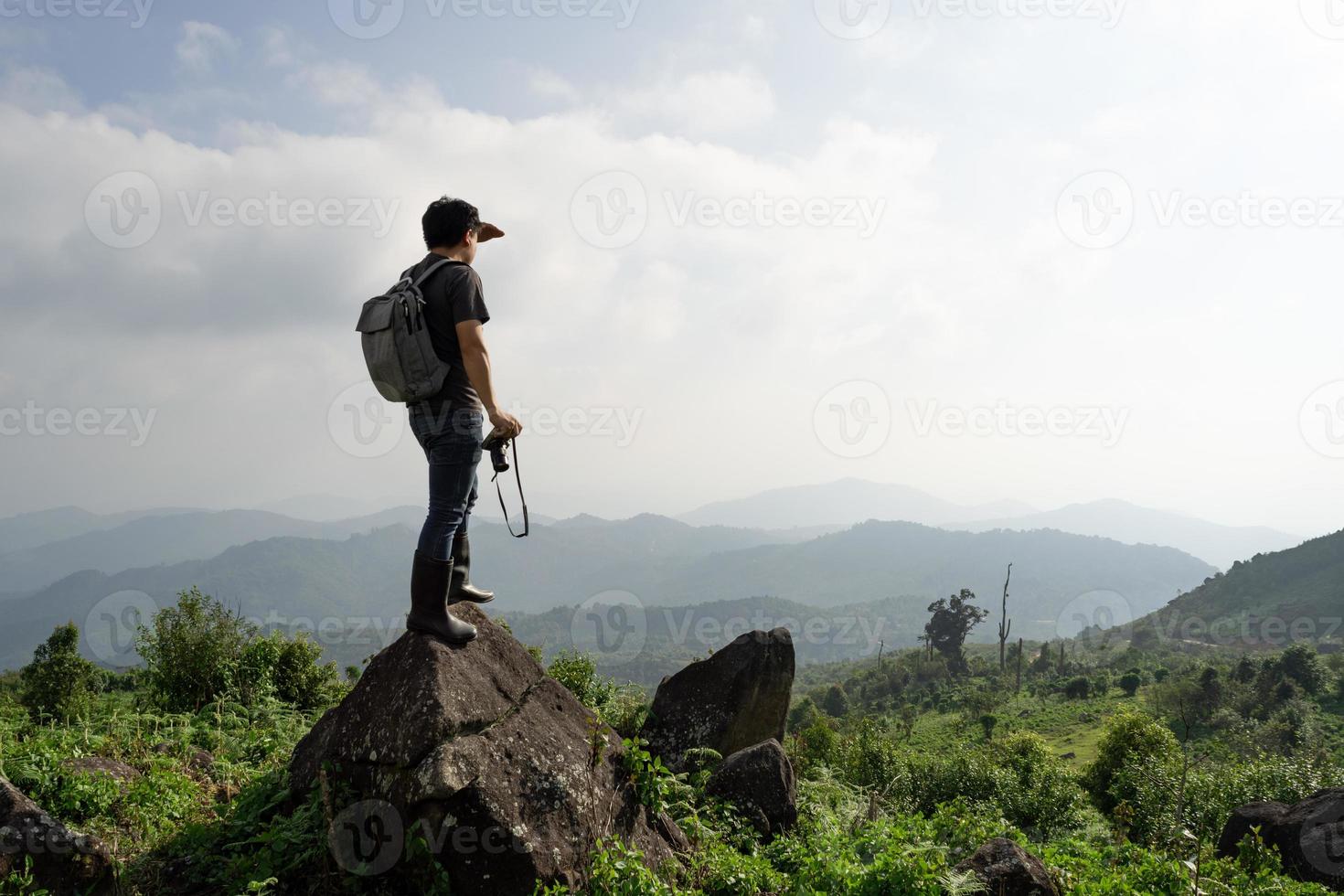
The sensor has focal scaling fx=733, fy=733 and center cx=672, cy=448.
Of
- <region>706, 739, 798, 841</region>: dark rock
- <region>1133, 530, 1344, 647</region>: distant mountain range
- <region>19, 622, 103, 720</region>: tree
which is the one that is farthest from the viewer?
<region>1133, 530, 1344, 647</region>: distant mountain range

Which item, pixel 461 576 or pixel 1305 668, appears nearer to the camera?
pixel 461 576

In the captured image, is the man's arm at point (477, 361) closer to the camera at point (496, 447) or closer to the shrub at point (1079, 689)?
the camera at point (496, 447)

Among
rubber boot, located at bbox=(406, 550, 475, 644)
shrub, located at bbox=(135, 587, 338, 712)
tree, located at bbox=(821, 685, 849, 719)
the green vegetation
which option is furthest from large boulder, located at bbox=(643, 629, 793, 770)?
tree, located at bbox=(821, 685, 849, 719)

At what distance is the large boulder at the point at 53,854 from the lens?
543 cm

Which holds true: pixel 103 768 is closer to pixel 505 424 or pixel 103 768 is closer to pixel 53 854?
pixel 53 854

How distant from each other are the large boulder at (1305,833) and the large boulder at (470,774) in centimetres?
908

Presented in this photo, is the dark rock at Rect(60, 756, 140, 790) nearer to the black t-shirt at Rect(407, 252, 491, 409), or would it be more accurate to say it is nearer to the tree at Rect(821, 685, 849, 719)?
the black t-shirt at Rect(407, 252, 491, 409)

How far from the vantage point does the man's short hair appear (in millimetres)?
6613

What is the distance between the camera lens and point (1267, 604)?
412 ft

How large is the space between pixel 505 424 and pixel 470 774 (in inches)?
111

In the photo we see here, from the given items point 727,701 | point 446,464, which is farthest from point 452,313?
point 727,701

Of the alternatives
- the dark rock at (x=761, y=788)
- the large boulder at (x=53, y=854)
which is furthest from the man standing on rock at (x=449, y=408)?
the dark rock at (x=761, y=788)

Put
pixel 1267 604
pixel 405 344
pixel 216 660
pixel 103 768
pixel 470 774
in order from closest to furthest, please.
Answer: pixel 470 774 → pixel 405 344 → pixel 103 768 → pixel 216 660 → pixel 1267 604

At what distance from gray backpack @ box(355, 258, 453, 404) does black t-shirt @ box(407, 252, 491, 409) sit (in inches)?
3.1
